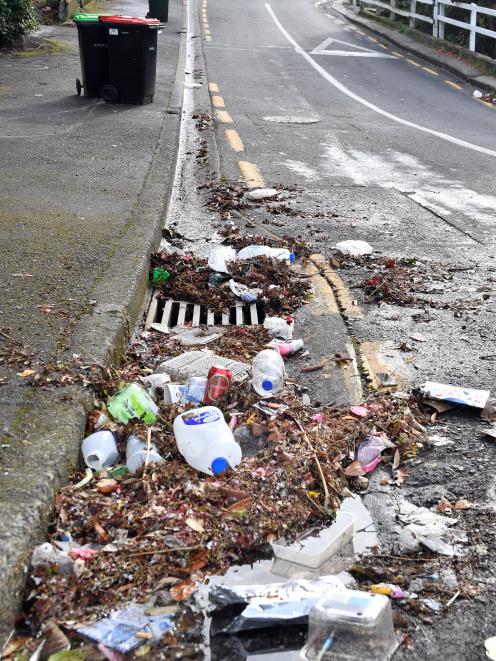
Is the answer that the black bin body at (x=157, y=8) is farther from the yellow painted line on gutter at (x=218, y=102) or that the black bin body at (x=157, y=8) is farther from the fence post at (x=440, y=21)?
the yellow painted line on gutter at (x=218, y=102)

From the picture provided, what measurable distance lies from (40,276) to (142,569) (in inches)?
106

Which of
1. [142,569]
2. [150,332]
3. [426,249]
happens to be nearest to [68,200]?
[150,332]

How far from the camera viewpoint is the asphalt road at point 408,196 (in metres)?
3.43

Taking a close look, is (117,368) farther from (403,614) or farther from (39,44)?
(39,44)

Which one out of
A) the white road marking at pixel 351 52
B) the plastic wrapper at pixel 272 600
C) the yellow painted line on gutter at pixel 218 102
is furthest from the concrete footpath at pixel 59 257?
the white road marking at pixel 351 52

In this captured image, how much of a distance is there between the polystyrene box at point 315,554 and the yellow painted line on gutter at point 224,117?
1003cm

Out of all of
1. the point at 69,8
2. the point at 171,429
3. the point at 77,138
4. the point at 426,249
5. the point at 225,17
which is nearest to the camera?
the point at 171,429

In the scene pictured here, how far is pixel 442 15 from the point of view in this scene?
2364cm

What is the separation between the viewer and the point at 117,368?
4.32 meters

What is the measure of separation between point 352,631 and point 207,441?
3.69ft

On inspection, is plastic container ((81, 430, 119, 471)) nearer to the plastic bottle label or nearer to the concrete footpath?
the concrete footpath

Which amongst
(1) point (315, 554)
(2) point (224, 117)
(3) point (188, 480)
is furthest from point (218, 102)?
(1) point (315, 554)

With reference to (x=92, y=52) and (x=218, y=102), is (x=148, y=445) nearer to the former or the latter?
(x=92, y=52)

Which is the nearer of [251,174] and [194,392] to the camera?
[194,392]
